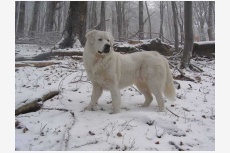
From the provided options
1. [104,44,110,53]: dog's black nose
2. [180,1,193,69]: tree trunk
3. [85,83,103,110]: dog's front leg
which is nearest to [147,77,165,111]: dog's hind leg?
[85,83,103,110]: dog's front leg

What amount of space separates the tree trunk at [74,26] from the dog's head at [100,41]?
5.64 meters

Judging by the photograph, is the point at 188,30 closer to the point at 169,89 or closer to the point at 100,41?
the point at 169,89

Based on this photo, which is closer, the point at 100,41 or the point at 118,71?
the point at 100,41

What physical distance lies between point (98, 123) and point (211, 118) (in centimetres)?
222

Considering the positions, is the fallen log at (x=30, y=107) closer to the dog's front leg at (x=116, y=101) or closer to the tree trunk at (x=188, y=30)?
the dog's front leg at (x=116, y=101)

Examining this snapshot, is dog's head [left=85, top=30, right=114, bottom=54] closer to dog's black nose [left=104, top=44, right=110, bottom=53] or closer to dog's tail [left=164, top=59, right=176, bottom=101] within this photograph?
dog's black nose [left=104, top=44, right=110, bottom=53]

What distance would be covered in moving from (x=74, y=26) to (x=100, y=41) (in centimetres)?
606

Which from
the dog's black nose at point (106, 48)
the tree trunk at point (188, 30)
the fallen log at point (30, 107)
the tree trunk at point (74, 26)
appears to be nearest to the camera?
the fallen log at point (30, 107)

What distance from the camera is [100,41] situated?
15.5 ft

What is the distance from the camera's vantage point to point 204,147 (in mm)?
3406

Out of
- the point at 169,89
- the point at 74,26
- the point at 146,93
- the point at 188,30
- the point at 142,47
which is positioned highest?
the point at 74,26

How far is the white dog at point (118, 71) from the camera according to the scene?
4.80 meters

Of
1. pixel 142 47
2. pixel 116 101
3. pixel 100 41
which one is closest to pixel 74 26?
pixel 142 47

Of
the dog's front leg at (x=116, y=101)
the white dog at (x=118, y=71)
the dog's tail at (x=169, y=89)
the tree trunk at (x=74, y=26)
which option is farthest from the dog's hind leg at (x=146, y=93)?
the tree trunk at (x=74, y=26)
